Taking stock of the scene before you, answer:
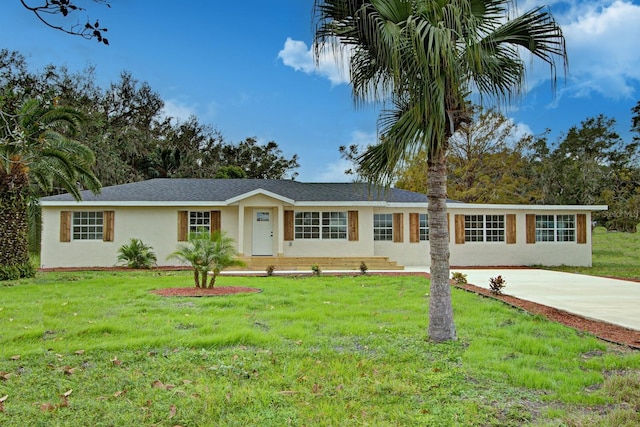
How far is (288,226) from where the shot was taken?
1861 cm

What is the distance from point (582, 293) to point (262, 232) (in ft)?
38.2

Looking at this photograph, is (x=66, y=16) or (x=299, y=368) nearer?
(x=66, y=16)

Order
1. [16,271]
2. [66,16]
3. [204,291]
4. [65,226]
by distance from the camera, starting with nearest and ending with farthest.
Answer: [66,16] < [204,291] < [16,271] < [65,226]

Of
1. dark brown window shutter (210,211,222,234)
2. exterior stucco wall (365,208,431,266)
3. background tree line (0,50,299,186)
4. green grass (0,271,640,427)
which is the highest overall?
background tree line (0,50,299,186)

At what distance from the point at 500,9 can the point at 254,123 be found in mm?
33803

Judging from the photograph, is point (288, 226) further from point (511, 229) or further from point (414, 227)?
point (511, 229)

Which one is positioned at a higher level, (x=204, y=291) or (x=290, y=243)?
(x=290, y=243)

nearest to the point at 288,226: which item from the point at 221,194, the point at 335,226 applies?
the point at 335,226

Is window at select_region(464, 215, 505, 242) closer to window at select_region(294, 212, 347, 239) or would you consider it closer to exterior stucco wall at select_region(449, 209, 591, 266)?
exterior stucco wall at select_region(449, 209, 591, 266)

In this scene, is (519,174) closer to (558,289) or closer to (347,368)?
(558,289)

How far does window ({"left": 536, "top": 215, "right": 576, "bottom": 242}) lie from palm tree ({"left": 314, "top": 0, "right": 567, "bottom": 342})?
1490 cm

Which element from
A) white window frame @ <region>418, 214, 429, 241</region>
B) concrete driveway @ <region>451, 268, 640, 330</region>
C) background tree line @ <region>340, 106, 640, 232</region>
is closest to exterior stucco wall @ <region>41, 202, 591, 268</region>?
white window frame @ <region>418, 214, 429, 241</region>

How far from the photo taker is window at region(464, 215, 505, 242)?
19406 mm

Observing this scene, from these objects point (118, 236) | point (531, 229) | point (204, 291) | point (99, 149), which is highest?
point (99, 149)
